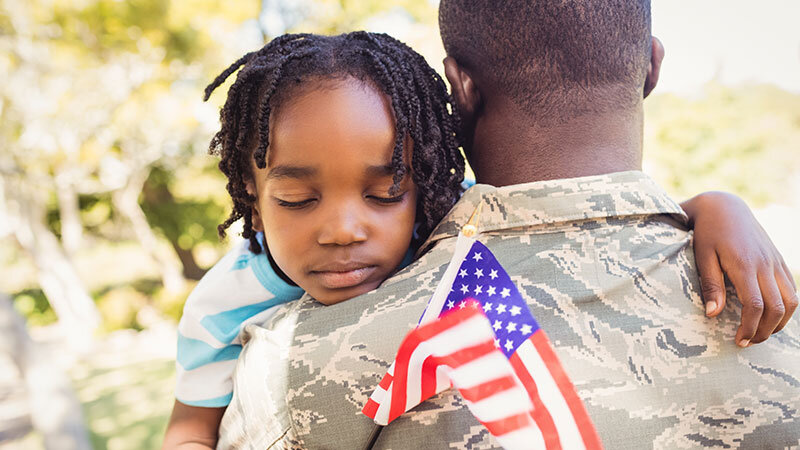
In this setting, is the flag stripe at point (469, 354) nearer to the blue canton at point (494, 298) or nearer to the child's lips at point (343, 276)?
the blue canton at point (494, 298)

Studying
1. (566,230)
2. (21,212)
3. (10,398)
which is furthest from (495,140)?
(21,212)

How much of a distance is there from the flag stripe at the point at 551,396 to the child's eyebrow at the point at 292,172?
0.77 meters

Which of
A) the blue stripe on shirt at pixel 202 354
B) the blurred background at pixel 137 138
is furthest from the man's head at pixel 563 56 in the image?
the blurred background at pixel 137 138

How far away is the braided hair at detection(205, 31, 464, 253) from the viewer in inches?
67.5

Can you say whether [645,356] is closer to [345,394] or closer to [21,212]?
[345,394]

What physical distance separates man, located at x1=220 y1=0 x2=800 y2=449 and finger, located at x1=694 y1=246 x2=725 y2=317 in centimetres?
2

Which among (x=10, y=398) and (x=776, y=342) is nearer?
(x=776, y=342)

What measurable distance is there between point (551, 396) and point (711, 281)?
493mm

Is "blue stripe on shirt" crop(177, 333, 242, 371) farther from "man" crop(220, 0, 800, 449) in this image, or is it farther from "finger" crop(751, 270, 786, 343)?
"finger" crop(751, 270, 786, 343)

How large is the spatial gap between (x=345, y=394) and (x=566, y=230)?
0.64 metres

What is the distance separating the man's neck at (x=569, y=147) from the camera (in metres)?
1.54

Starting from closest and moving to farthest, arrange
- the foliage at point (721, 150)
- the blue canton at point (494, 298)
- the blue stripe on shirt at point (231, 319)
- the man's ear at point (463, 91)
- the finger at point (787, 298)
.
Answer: the blue canton at point (494, 298), the finger at point (787, 298), the man's ear at point (463, 91), the blue stripe on shirt at point (231, 319), the foliage at point (721, 150)

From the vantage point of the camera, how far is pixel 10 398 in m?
8.66

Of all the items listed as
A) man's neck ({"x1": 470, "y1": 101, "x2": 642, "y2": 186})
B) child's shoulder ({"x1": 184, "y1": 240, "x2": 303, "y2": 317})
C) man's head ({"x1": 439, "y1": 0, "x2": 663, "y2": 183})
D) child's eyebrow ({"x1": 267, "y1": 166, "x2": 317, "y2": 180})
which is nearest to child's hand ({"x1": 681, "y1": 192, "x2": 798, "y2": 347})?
man's neck ({"x1": 470, "y1": 101, "x2": 642, "y2": 186})
